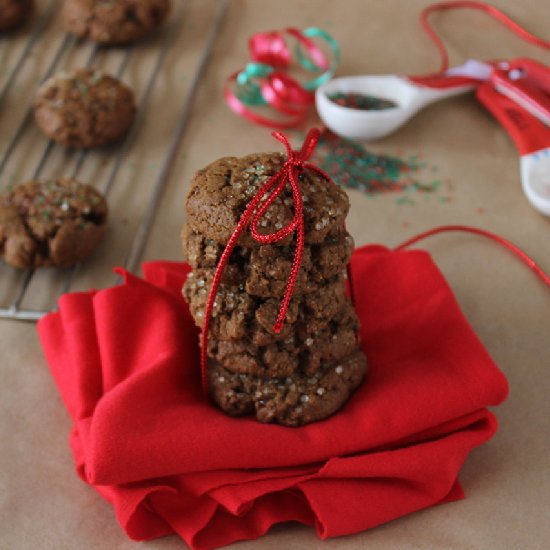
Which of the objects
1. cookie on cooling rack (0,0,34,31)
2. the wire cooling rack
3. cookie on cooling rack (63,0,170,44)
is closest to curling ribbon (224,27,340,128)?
the wire cooling rack

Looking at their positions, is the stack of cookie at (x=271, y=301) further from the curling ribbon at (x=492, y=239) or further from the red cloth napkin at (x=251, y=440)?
the curling ribbon at (x=492, y=239)

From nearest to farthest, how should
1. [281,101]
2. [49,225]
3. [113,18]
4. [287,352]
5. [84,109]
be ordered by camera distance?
[287,352] → [49,225] → [84,109] → [281,101] → [113,18]

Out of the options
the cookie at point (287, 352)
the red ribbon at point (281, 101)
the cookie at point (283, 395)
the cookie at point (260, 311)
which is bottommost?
the red ribbon at point (281, 101)

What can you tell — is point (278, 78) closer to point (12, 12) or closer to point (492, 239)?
point (492, 239)

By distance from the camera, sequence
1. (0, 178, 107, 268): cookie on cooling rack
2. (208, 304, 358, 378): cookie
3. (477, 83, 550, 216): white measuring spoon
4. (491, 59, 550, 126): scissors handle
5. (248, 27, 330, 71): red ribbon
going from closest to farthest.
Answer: (208, 304, 358, 378): cookie
(0, 178, 107, 268): cookie on cooling rack
(477, 83, 550, 216): white measuring spoon
(491, 59, 550, 126): scissors handle
(248, 27, 330, 71): red ribbon

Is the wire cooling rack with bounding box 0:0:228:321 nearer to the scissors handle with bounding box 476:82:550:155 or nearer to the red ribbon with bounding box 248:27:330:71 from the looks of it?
the red ribbon with bounding box 248:27:330:71

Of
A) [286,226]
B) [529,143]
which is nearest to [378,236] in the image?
[529,143]

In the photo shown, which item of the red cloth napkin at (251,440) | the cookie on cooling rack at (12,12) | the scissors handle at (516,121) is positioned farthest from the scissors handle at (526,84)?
the cookie on cooling rack at (12,12)
